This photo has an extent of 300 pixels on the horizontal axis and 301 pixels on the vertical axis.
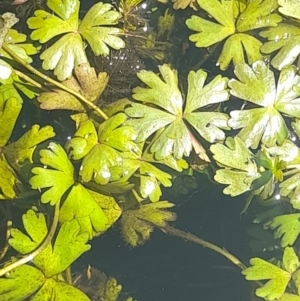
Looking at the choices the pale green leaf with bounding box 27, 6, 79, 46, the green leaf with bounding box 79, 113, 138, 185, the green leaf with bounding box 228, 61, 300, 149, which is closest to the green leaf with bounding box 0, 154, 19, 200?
the green leaf with bounding box 79, 113, 138, 185

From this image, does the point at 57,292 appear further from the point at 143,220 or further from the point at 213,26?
the point at 213,26

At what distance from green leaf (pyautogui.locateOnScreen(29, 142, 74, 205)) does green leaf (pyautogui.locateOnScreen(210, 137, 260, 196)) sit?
509mm

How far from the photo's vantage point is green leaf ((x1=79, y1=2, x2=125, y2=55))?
7.05 ft

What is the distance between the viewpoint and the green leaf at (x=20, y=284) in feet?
5.99

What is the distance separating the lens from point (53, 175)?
1918mm

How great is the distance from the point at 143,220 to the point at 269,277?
48 cm

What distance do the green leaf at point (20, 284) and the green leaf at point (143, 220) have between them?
0.40 metres

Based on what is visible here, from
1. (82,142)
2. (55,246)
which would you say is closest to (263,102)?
(82,142)

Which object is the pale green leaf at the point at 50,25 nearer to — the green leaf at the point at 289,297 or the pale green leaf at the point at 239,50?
the pale green leaf at the point at 239,50

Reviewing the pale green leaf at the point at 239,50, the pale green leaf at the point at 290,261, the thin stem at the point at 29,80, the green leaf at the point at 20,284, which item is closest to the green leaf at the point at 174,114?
the pale green leaf at the point at 239,50

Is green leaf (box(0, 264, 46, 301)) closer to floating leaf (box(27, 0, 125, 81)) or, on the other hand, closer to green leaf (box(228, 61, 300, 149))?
floating leaf (box(27, 0, 125, 81))

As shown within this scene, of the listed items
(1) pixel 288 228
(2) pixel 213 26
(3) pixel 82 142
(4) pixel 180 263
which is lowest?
(4) pixel 180 263

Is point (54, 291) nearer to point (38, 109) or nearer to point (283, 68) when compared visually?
point (38, 109)

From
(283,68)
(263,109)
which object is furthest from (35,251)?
(283,68)
